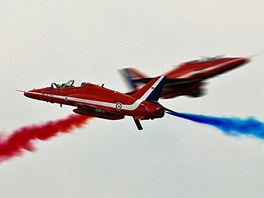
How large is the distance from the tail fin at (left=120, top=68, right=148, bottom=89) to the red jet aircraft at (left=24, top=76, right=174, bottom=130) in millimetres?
9346

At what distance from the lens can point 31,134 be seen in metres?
72.9

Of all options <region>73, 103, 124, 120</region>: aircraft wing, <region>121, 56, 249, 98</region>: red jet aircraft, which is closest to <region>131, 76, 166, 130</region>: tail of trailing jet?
<region>73, 103, 124, 120</region>: aircraft wing

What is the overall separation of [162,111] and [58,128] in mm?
13108

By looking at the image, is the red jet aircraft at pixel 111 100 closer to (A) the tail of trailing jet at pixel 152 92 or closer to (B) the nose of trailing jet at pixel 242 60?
(A) the tail of trailing jet at pixel 152 92

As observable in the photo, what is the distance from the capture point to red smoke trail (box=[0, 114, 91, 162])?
7162cm

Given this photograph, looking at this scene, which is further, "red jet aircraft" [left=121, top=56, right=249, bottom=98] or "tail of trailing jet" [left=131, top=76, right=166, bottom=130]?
"red jet aircraft" [left=121, top=56, right=249, bottom=98]

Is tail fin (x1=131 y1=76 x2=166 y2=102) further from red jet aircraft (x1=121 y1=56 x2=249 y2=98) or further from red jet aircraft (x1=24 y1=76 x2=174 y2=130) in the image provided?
red jet aircraft (x1=121 y1=56 x2=249 y2=98)

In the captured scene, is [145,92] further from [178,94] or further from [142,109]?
[178,94]

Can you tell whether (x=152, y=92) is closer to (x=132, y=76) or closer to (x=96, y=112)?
(x=96, y=112)

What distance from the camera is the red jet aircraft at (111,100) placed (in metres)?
62.9

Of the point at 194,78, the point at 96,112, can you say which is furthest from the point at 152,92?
the point at 194,78

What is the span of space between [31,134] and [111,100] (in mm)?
11597

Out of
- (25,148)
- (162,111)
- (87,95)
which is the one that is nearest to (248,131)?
(162,111)

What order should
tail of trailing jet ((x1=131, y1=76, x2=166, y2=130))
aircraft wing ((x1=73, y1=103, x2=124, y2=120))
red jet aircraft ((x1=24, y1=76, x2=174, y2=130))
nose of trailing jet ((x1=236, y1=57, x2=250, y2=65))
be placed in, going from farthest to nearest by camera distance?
nose of trailing jet ((x1=236, y1=57, x2=250, y2=65)) < aircraft wing ((x1=73, y1=103, x2=124, y2=120)) < tail of trailing jet ((x1=131, y1=76, x2=166, y2=130)) < red jet aircraft ((x1=24, y1=76, x2=174, y2=130))
